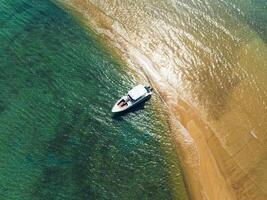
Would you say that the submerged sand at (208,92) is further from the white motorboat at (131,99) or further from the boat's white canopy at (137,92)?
the white motorboat at (131,99)

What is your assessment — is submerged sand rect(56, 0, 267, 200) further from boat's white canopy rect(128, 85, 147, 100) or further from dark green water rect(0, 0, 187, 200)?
boat's white canopy rect(128, 85, 147, 100)

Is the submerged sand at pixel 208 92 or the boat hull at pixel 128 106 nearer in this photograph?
the submerged sand at pixel 208 92

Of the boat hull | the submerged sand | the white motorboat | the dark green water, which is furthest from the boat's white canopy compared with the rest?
the submerged sand

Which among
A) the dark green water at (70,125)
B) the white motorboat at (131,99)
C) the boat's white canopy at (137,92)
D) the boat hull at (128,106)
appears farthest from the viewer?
the boat's white canopy at (137,92)

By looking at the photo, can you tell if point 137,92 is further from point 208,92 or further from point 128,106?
point 208,92

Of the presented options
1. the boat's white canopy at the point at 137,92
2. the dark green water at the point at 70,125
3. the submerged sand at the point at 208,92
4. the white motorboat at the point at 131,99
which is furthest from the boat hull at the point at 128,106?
the submerged sand at the point at 208,92

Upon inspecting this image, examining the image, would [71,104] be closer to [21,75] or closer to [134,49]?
[21,75]

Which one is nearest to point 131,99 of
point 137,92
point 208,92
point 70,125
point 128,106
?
point 128,106
